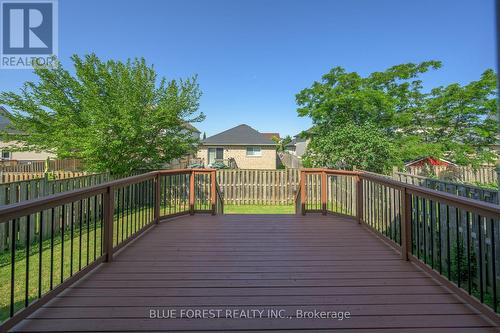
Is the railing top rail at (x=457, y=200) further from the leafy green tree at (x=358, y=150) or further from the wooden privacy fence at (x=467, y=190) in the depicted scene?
the leafy green tree at (x=358, y=150)

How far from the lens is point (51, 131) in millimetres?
10086

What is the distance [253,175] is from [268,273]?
8.68 metres

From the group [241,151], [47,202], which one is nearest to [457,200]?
[47,202]

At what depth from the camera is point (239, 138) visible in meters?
22.8

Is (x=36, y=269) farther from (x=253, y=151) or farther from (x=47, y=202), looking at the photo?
(x=253, y=151)

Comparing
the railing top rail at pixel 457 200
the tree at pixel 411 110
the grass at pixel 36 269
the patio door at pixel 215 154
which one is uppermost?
the tree at pixel 411 110

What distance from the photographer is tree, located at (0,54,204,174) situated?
8672 millimetres

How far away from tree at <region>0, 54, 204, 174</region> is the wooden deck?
602 cm

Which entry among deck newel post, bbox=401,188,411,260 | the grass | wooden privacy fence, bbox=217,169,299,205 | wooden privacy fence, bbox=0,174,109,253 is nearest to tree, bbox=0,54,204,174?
wooden privacy fence, bbox=217,169,299,205

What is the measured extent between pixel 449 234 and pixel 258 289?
7.38ft

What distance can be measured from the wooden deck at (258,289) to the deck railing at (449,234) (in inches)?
6.5

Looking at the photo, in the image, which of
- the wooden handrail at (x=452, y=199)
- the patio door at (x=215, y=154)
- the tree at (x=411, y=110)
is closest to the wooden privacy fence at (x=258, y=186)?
the tree at (x=411, y=110)

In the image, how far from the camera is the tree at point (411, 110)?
38.7ft

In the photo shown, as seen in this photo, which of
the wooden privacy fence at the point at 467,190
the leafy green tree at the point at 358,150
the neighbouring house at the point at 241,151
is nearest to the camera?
the wooden privacy fence at the point at 467,190
